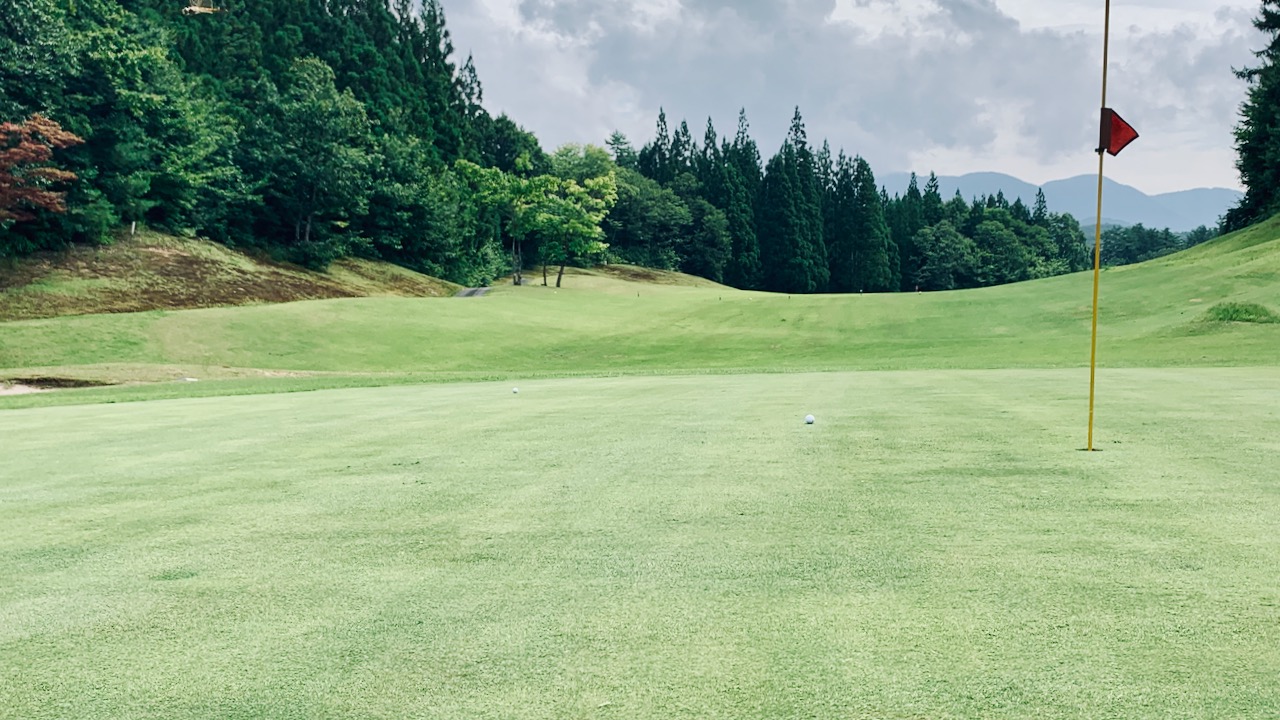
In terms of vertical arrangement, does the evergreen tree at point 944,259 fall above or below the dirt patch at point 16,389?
above

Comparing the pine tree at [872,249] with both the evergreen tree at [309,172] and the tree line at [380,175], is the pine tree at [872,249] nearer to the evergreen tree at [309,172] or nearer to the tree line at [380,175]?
the tree line at [380,175]

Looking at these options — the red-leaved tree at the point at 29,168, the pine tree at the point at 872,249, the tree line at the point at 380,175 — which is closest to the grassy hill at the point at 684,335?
the red-leaved tree at the point at 29,168

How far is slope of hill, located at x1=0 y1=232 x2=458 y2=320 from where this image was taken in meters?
42.1

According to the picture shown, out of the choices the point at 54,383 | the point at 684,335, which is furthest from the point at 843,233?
the point at 54,383

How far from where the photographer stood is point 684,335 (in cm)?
4247

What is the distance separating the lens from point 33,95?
45.8m

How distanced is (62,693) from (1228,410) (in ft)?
39.1

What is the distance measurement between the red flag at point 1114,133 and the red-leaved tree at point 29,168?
45046 millimetres

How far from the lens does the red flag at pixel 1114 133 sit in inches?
345

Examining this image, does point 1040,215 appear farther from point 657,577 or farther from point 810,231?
point 657,577

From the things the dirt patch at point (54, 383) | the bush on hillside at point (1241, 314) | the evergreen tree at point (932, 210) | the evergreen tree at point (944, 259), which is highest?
the evergreen tree at point (932, 210)

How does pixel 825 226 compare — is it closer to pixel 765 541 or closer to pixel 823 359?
pixel 823 359

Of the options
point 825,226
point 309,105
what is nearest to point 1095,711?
point 309,105

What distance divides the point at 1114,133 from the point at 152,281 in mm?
48466
